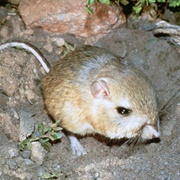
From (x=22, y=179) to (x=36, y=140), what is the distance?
544 millimetres

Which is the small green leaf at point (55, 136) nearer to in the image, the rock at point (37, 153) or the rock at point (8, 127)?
the rock at point (37, 153)

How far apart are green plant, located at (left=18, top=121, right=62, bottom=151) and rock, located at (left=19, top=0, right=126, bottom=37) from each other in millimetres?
1509

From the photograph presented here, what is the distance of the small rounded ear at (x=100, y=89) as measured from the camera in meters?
4.71

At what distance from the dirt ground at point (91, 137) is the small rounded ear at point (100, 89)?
646 mm

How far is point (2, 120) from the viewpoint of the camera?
5.05 metres

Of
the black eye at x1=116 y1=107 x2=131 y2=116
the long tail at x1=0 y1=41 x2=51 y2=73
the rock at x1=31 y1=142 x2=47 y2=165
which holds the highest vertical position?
the long tail at x1=0 y1=41 x2=51 y2=73

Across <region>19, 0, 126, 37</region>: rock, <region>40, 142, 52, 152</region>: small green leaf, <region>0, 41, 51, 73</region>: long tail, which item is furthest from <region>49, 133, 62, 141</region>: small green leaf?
<region>19, 0, 126, 37</region>: rock

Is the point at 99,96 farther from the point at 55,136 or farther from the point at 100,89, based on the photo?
the point at 55,136

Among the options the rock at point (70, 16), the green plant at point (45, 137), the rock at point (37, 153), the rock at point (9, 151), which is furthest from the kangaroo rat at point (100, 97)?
the rock at point (70, 16)

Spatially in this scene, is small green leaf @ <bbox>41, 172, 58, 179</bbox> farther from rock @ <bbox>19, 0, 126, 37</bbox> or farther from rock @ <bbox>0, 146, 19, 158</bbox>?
rock @ <bbox>19, 0, 126, 37</bbox>

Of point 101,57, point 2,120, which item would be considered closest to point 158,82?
point 101,57

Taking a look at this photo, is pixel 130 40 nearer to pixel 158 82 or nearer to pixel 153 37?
pixel 153 37

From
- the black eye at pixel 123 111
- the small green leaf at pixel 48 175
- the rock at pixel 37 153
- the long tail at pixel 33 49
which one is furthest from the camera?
the long tail at pixel 33 49

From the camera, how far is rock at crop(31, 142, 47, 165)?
4840 millimetres
